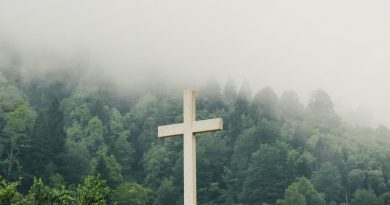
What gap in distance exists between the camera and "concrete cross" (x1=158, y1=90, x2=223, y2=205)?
12.4m

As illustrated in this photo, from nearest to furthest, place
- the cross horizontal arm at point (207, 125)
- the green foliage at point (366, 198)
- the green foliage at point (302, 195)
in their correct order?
the cross horizontal arm at point (207, 125) < the green foliage at point (302, 195) < the green foliage at point (366, 198)

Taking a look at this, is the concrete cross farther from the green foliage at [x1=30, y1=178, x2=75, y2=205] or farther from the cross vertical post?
the green foliage at [x1=30, y1=178, x2=75, y2=205]

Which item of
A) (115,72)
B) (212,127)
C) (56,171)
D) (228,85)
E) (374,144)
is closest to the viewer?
(212,127)

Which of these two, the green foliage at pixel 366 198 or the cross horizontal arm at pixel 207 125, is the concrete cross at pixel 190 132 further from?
the green foliage at pixel 366 198

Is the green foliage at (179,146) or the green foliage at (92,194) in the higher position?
the green foliage at (179,146)

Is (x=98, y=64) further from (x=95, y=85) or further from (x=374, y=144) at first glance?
(x=374, y=144)

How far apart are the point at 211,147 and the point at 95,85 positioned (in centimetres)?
5446

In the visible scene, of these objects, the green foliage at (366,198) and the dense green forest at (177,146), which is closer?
the dense green forest at (177,146)

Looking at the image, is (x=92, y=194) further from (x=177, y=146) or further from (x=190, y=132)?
(x=177, y=146)

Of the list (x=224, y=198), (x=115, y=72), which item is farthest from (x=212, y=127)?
(x=115, y=72)

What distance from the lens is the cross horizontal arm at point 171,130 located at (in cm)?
1310

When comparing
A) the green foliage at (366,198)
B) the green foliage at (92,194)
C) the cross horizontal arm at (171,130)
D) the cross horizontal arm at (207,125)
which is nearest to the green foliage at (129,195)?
the green foliage at (366,198)

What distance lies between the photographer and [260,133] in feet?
427

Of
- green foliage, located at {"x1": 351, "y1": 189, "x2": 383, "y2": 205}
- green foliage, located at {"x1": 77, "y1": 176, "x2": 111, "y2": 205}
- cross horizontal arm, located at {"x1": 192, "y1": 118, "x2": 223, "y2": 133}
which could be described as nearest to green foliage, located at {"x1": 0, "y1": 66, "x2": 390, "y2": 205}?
green foliage, located at {"x1": 351, "y1": 189, "x2": 383, "y2": 205}
